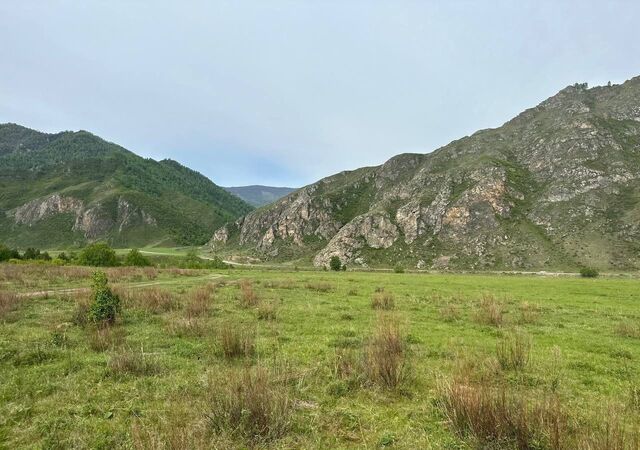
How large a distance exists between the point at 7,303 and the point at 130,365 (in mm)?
14931

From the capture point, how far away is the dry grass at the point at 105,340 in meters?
13.1

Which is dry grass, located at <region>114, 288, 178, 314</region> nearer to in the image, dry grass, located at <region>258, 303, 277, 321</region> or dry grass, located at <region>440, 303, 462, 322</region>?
dry grass, located at <region>258, 303, 277, 321</region>

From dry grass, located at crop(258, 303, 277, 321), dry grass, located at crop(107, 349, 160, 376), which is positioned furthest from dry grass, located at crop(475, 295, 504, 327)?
dry grass, located at crop(107, 349, 160, 376)

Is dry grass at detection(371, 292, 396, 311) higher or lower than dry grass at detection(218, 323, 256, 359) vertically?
lower

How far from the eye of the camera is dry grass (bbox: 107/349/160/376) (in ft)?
34.3

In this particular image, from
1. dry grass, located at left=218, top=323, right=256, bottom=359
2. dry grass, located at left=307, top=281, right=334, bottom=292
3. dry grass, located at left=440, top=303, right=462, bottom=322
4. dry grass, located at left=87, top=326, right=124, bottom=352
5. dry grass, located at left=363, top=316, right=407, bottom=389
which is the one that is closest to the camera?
dry grass, located at left=363, top=316, right=407, bottom=389

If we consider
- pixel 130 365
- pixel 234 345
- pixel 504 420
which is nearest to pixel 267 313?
pixel 234 345

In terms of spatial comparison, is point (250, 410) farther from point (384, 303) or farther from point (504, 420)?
point (384, 303)

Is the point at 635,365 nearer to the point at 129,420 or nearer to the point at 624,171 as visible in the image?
the point at 129,420

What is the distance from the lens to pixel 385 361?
10109 millimetres

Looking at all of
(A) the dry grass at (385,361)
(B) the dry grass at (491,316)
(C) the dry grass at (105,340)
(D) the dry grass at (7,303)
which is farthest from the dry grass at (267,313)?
(D) the dry grass at (7,303)

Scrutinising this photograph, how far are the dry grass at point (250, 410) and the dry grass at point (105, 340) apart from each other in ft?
22.8

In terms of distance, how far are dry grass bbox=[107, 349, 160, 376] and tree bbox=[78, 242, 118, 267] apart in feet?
220

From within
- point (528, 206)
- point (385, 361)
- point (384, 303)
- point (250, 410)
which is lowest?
point (384, 303)
